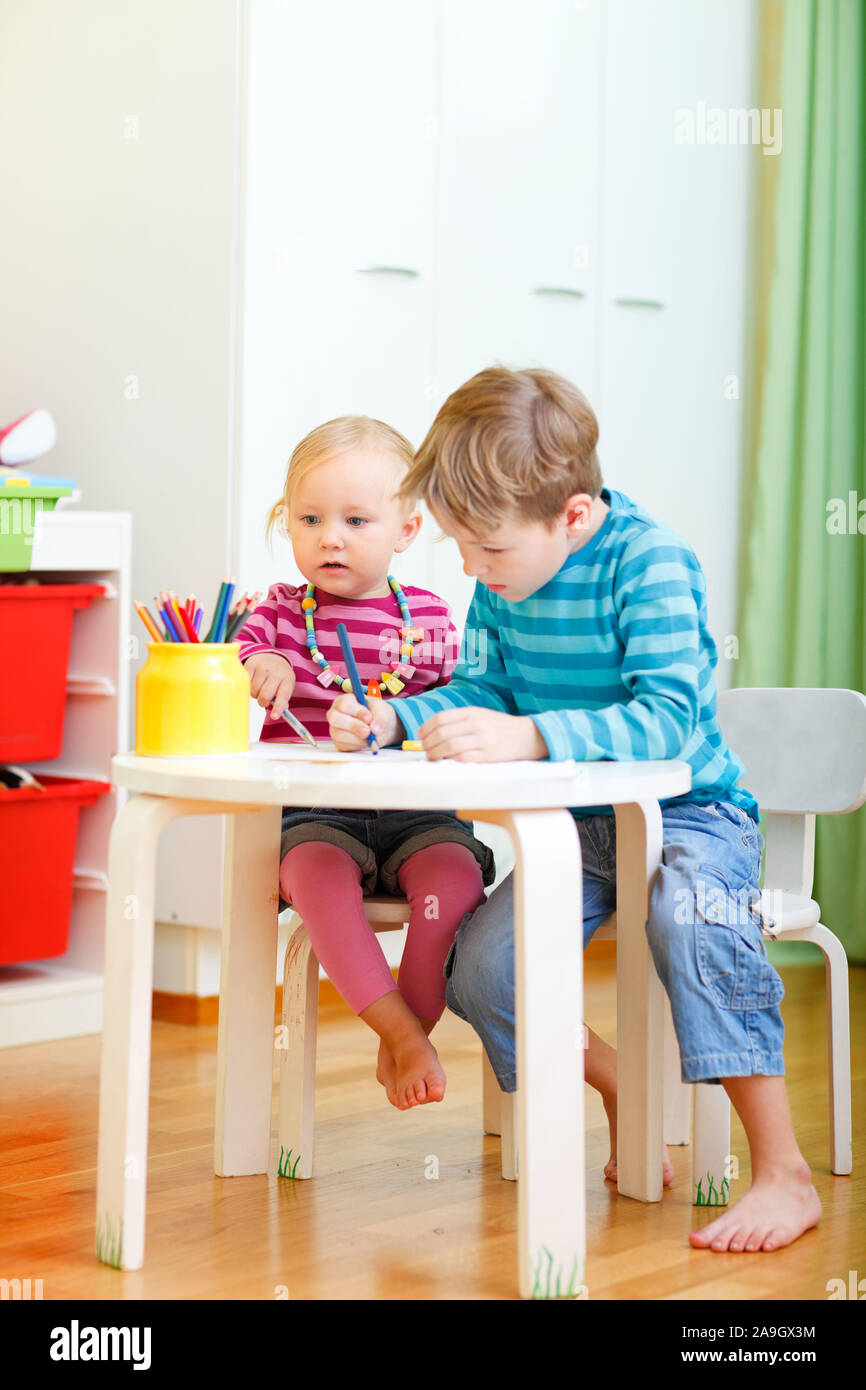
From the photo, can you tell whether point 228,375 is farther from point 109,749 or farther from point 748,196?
point 748,196

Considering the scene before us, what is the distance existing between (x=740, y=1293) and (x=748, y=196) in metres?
2.16

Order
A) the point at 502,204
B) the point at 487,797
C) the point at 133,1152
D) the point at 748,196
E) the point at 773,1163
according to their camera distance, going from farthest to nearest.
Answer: the point at 748,196
the point at 502,204
the point at 773,1163
the point at 133,1152
the point at 487,797

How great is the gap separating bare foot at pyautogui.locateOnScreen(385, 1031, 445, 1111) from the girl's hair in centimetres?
52

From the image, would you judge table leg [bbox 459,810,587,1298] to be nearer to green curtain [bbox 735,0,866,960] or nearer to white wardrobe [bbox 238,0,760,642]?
white wardrobe [bbox 238,0,760,642]

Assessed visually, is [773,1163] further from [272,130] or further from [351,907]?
[272,130]

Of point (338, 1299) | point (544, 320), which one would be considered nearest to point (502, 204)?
point (544, 320)

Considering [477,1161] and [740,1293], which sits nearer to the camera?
[740,1293]

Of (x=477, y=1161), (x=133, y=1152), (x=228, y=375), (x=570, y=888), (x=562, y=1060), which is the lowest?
(x=477, y=1161)

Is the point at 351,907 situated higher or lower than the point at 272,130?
→ lower

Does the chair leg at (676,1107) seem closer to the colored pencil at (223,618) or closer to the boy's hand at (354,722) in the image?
the boy's hand at (354,722)

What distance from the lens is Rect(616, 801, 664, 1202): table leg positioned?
4.95 feet

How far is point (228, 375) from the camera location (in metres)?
2.30

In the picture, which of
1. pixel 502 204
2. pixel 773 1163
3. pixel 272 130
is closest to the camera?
pixel 773 1163

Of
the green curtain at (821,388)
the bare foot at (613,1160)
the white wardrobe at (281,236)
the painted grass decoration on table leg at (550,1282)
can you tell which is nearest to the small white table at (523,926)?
the painted grass decoration on table leg at (550,1282)
